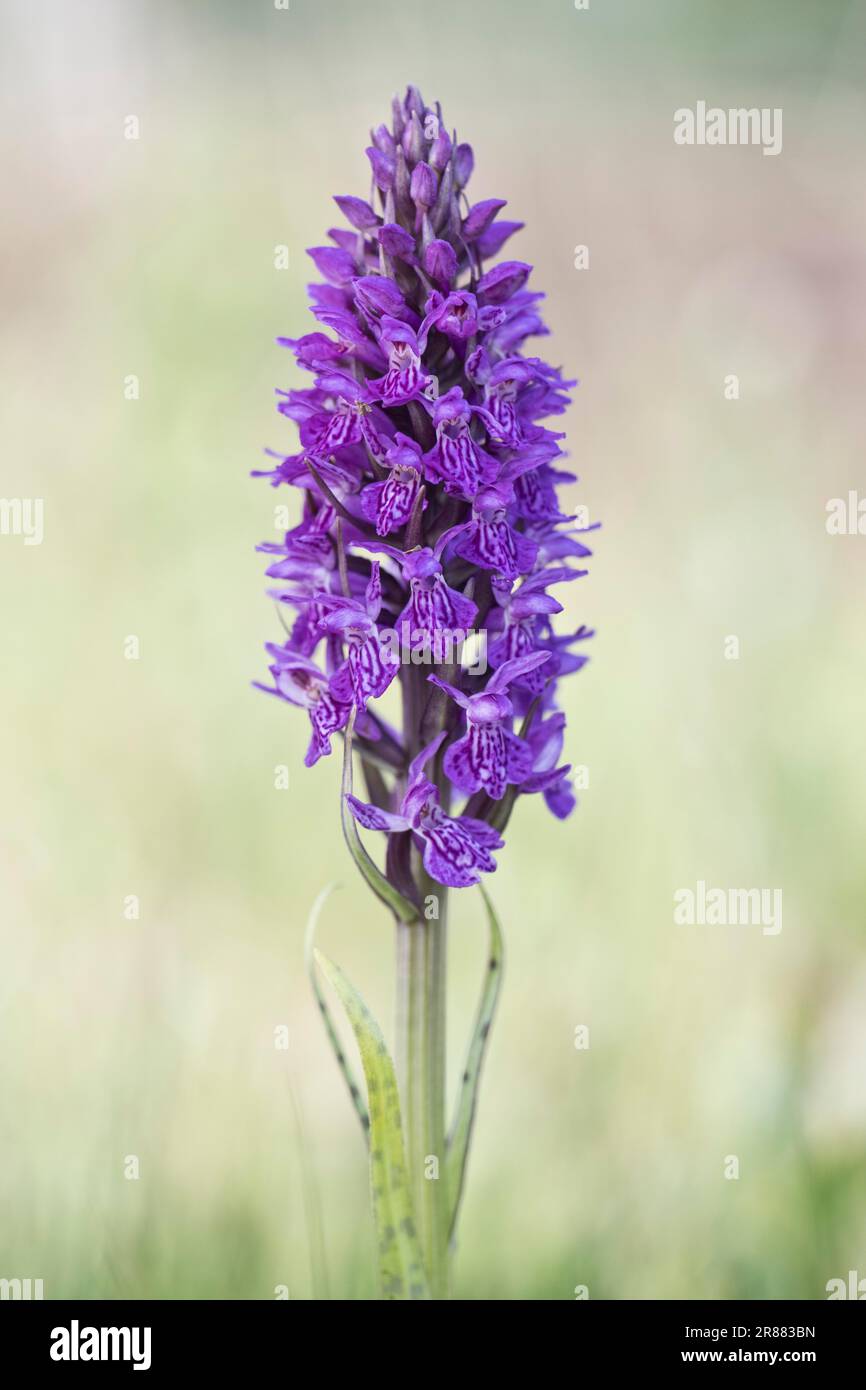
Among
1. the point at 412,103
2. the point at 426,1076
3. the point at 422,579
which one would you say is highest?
the point at 412,103

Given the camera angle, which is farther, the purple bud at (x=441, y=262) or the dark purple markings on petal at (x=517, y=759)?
the dark purple markings on petal at (x=517, y=759)

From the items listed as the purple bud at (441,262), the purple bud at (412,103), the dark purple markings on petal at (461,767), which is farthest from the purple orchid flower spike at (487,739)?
the purple bud at (412,103)

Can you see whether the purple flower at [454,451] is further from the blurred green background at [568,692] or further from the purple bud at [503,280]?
the blurred green background at [568,692]

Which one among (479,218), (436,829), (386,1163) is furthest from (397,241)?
(386,1163)

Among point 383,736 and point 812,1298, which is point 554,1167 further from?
point 383,736

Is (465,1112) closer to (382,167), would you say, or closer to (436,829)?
(436,829)

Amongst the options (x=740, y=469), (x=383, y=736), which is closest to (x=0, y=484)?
(x=740, y=469)
